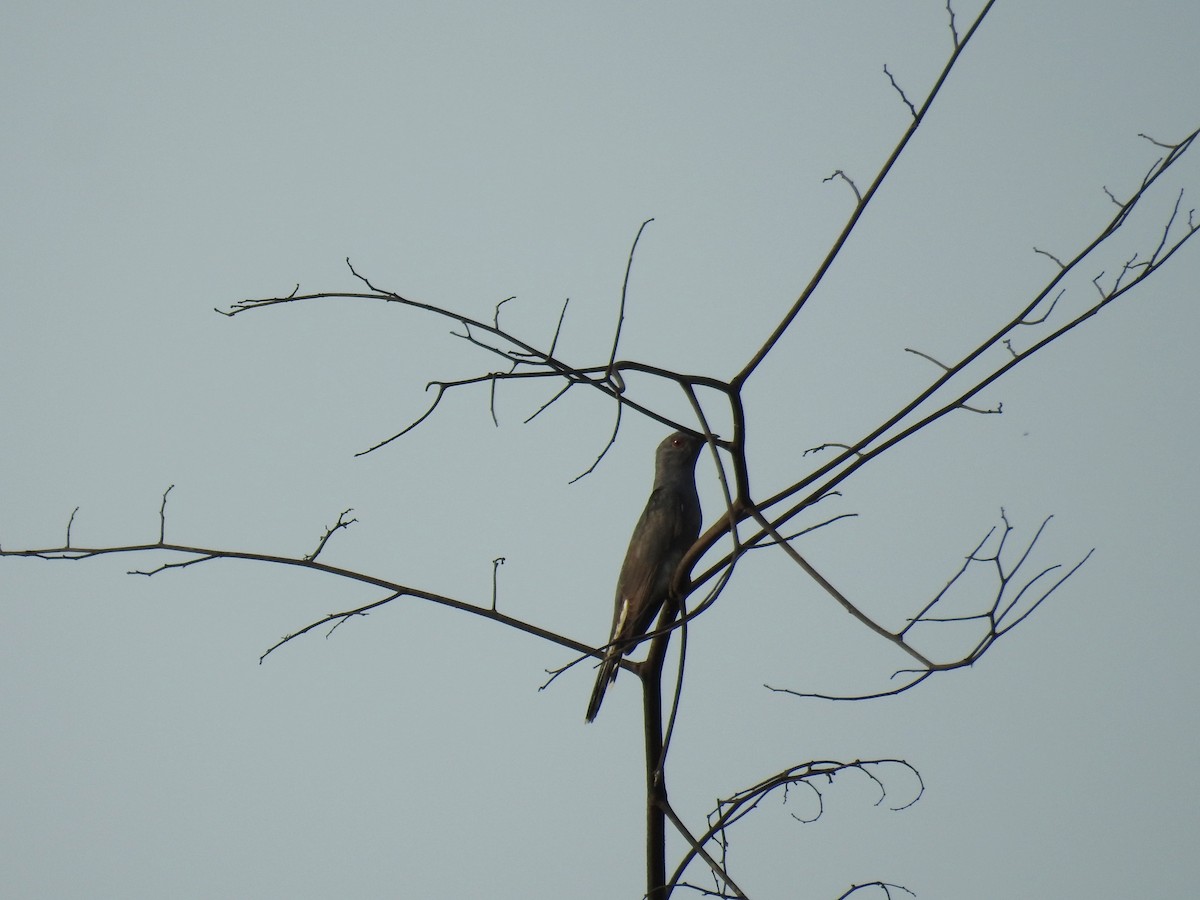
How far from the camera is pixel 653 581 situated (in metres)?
5.35

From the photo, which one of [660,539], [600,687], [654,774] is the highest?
[660,539]

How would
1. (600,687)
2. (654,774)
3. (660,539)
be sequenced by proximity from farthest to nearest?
(660,539) → (600,687) → (654,774)

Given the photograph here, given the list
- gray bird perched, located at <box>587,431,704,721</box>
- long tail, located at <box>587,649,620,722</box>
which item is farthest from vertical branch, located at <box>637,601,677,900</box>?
gray bird perched, located at <box>587,431,704,721</box>

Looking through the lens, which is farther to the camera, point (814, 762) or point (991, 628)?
point (814, 762)

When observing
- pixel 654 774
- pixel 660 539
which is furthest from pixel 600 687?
pixel 654 774

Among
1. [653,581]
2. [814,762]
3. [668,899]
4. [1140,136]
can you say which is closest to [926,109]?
[1140,136]

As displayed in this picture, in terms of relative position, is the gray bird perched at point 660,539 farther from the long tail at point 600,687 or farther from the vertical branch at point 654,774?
the vertical branch at point 654,774

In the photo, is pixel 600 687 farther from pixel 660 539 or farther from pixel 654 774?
pixel 654 774

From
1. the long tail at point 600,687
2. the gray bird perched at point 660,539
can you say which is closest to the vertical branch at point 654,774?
the long tail at point 600,687

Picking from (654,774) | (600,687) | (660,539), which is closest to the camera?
(654,774)

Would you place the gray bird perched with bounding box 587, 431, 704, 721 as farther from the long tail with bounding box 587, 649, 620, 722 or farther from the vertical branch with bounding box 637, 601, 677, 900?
the vertical branch with bounding box 637, 601, 677, 900

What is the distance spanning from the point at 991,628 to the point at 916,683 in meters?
0.19

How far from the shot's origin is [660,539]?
5.44 meters

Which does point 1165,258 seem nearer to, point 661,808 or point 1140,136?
point 1140,136
